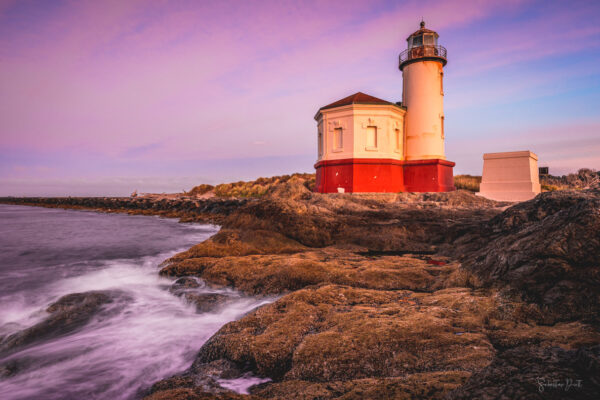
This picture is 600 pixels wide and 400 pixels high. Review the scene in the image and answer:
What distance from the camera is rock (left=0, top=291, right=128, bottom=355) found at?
13.2 ft

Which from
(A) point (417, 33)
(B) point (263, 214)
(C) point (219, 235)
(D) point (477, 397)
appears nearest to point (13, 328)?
(C) point (219, 235)

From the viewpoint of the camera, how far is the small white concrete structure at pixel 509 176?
14891 millimetres

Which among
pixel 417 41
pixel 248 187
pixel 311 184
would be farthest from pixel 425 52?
pixel 248 187

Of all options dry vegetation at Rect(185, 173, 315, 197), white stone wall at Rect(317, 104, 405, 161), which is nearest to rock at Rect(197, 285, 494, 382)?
white stone wall at Rect(317, 104, 405, 161)

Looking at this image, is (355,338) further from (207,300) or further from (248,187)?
(248,187)

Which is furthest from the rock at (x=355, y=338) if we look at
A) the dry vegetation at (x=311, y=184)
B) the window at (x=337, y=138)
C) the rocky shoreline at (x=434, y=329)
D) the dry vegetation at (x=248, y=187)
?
the dry vegetation at (x=248, y=187)

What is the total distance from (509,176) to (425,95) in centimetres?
582

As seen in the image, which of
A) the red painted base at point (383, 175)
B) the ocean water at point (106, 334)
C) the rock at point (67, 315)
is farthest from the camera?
the red painted base at point (383, 175)

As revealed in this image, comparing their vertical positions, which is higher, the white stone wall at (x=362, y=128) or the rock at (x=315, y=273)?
the white stone wall at (x=362, y=128)

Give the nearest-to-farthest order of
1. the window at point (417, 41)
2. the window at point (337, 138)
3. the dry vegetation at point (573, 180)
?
the window at point (337, 138), the window at point (417, 41), the dry vegetation at point (573, 180)

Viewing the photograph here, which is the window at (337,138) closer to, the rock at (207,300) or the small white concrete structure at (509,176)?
the small white concrete structure at (509,176)

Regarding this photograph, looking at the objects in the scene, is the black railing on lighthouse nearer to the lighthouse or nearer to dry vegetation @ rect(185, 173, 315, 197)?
the lighthouse

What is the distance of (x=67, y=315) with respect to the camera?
4.54m

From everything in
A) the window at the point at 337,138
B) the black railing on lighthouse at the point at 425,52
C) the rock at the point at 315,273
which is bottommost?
the rock at the point at 315,273
